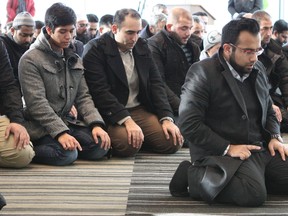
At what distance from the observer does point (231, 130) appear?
3.01 metres

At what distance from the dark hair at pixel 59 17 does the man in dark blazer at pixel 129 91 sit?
396 mm

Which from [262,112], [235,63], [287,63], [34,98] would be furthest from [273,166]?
[287,63]

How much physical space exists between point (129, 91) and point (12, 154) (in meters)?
1.00

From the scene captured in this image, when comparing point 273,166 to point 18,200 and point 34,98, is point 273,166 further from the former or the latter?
point 34,98

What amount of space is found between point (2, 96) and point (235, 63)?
1566 millimetres

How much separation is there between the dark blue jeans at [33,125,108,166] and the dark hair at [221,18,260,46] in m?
1.33

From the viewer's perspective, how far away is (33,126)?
12.8ft

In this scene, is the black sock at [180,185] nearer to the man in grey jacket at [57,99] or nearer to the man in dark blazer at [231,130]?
the man in dark blazer at [231,130]

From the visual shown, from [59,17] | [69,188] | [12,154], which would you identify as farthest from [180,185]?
[59,17]

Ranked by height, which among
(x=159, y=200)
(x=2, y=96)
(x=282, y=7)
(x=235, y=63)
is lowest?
(x=282, y=7)

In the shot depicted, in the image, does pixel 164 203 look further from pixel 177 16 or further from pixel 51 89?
pixel 177 16

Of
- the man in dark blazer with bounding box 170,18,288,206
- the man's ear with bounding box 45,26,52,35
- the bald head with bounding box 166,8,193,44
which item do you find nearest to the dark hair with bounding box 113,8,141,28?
the man's ear with bounding box 45,26,52,35

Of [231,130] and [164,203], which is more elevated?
[231,130]

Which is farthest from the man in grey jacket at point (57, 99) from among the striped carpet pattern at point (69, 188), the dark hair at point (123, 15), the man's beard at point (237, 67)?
the man's beard at point (237, 67)
